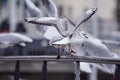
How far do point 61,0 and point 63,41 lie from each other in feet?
92.3

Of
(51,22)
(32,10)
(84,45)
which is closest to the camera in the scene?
(51,22)

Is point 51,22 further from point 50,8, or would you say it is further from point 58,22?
point 50,8

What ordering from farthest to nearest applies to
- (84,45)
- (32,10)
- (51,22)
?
(32,10) → (84,45) → (51,22)

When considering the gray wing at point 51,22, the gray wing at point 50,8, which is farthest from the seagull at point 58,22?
the gray wing at point 50,8

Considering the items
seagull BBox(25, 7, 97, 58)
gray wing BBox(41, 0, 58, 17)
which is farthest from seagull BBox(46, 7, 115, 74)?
gray wing BBox(41, 0, 58, 17)

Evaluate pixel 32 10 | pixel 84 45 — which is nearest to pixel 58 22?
pixel 84 45

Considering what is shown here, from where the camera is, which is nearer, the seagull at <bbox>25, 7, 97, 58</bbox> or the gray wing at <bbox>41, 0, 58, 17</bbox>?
the seagull at <bbox>25, 7, 97, 58</bbox>

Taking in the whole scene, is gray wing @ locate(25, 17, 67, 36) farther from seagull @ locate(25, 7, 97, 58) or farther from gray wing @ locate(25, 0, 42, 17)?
gray wing @ locate(25, 0, 42, 17)

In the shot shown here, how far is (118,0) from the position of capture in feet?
105

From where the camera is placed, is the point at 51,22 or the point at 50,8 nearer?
the point at 51,22

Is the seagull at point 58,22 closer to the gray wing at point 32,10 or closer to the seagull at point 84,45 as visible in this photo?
the seagull at point 84,45

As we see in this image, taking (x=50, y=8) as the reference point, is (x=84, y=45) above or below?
below

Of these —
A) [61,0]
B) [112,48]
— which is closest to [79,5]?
[61,0]

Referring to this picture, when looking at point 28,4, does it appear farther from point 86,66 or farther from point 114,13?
point 114,13
